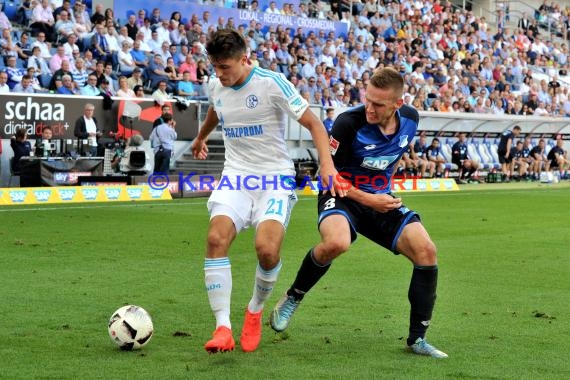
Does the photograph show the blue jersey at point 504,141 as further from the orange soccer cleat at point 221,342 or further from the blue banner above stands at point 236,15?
the orange soccer cleat at point 221,342

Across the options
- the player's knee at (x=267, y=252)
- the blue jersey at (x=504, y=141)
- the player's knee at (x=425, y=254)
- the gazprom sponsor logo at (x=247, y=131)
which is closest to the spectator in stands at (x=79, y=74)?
the blue jersey at (x=504, y=141)

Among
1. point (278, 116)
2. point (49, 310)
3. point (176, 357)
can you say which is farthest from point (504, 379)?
point (49, 310)

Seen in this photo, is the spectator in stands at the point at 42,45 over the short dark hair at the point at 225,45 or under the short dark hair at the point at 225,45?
under

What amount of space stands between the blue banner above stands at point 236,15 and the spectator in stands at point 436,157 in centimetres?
620

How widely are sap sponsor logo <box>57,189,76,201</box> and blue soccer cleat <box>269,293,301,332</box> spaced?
1470cm

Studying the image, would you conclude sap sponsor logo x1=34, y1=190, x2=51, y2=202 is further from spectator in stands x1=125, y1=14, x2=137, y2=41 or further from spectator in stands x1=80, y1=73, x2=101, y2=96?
spectator in stands x1=125, y1=14, x2=137, y2=41

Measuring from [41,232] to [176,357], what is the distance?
349 inches

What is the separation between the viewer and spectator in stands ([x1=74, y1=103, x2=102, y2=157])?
23.6 meters

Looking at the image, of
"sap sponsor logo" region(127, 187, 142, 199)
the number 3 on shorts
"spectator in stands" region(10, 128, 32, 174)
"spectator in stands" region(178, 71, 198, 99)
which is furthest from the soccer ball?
"spectator in stands" region(178, 71, 198, 99)

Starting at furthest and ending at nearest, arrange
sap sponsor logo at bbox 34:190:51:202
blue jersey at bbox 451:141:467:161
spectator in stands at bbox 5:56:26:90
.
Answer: blue jersey at bbox 451:141:467:161 → spectator in stands at bbox 5:56:26:90 → sap sponsor logo at bbox 34:190:51:202

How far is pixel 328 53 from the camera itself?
1357 inches

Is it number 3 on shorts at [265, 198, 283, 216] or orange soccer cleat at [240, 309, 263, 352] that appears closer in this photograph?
orange soccer cleat at [240, 309, 263, 352]

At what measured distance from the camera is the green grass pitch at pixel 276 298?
6.54 m

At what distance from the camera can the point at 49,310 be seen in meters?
8.49
